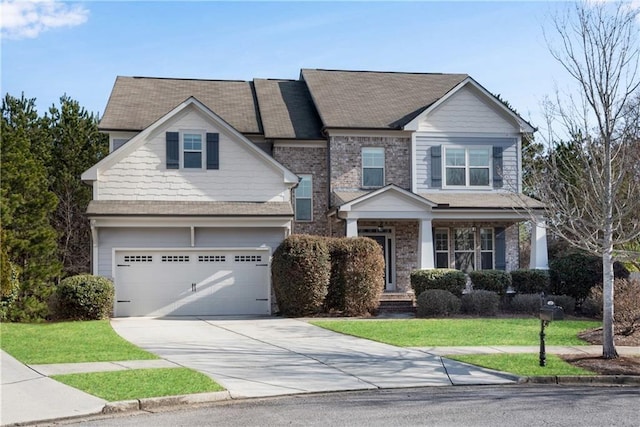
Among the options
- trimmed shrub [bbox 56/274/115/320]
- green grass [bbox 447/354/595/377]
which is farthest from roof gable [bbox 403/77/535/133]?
green grass [bbox 447/354/595/377]

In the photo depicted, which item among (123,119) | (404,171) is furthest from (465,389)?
(123,119)

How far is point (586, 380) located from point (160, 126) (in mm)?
15979

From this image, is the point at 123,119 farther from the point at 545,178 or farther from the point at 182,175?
the point at 545,178

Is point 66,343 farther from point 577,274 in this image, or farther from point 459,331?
point 577,274

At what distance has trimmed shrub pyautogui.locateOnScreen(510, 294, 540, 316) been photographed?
2261 centimetres

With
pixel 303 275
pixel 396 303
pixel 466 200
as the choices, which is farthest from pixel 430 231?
pixel 303 275

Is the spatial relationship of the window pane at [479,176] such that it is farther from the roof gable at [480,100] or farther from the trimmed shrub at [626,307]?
the trimmed shrub at [626,307]

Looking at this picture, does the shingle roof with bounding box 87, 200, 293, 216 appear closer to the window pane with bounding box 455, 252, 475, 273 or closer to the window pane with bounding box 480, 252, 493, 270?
the window pane with bounding box 455, 252, 475, 273

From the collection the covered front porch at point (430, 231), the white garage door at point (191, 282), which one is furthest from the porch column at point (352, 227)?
the white garage door at point (191, 282)

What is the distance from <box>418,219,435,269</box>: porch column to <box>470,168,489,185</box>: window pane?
11.2ft

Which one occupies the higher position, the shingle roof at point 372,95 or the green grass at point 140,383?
the shingle roof at point 372,95

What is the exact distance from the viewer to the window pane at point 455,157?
27531mm

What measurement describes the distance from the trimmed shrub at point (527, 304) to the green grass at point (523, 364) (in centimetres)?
877

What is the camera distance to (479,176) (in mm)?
27656
